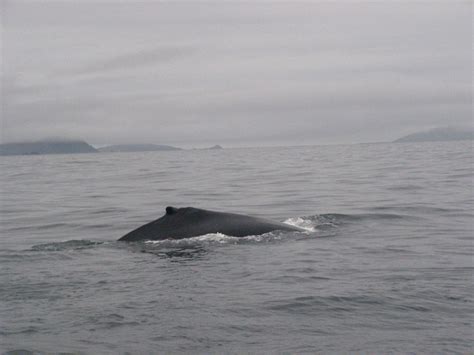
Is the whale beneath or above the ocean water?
above

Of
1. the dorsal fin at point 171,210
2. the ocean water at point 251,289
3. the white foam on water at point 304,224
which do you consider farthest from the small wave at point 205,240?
the white foam on water at point 304,224

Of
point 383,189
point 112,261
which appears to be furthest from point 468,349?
point 383,189

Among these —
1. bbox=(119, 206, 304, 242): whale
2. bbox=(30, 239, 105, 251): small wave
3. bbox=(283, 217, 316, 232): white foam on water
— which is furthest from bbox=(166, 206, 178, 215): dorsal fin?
bbox=(283, 217, 316, 232): white foam on water

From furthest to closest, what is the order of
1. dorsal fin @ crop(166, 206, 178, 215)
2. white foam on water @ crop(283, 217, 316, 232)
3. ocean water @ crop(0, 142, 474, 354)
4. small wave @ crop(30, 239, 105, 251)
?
white foam on water @ crop(283, 217, 316, 232)
small wave @ crop(30, 239, 105, 251)
dorsal fin @ crop(166, 206, 178, 215)
ocean water @ crop(0, 142, 474, 354)

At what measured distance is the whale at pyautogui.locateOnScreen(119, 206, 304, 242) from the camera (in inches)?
474

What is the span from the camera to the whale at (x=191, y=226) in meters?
12.0

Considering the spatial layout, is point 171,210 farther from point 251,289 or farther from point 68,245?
point 251,289

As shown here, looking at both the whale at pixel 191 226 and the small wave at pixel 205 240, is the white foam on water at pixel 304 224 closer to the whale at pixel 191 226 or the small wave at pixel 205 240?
the whale at pixel 191 226

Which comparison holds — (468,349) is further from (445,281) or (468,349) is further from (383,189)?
(383,189)

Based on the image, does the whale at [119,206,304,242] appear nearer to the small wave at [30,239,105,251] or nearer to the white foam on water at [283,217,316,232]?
the small wave at [30,239,105,251]

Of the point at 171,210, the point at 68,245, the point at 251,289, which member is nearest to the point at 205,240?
the point at 171,210

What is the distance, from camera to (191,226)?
1209cm

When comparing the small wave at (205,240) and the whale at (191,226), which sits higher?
the whale at (191,226)

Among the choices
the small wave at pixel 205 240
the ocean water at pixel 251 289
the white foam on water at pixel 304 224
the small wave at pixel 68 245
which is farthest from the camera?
the white foam on water at pixel 304 224
